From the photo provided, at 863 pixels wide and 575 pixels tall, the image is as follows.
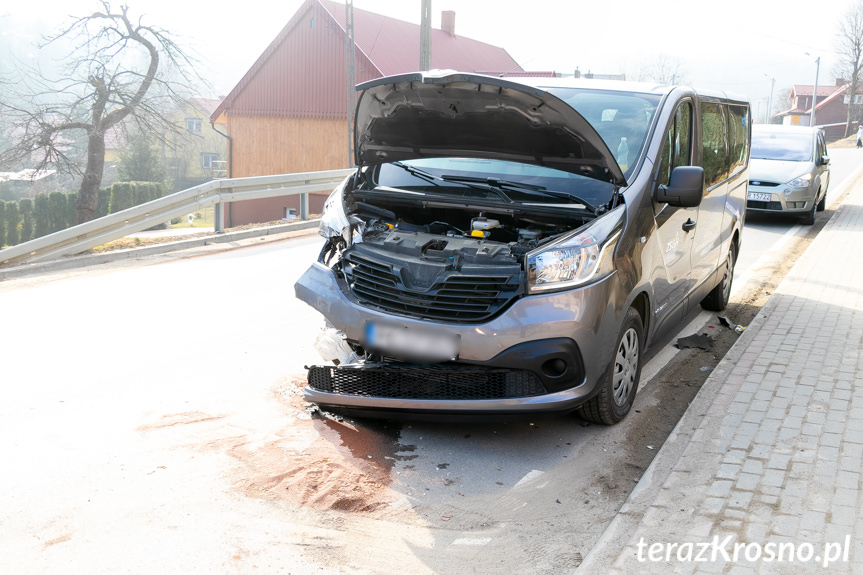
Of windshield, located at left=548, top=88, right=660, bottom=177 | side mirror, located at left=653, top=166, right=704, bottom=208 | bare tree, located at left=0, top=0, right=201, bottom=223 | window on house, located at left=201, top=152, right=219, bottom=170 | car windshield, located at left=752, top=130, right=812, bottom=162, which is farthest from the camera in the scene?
window on house, located at left=201, top=152, right=219, bottom=170

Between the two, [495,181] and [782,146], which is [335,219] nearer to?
[495,181]

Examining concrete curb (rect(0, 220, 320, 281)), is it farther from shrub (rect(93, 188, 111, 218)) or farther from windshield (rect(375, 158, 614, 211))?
shrub (rect(93, 188, 111, 218))

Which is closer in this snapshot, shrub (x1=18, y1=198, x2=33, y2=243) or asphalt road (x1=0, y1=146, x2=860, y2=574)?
asphalt road (x1=0, y1=146, x2=860, y2=574)

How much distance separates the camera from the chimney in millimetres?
43344

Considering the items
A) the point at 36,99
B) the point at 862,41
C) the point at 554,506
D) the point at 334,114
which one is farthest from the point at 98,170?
the point at 862,41

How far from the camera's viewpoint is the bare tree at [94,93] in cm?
2634

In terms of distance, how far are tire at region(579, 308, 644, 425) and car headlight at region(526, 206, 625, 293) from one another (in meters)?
0.49

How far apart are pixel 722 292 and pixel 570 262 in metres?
4.21

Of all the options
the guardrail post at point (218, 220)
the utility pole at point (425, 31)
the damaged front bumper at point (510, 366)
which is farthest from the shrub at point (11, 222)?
the damaged front bumper at point (510, 366)

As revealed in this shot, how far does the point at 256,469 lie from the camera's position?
13.8 feet

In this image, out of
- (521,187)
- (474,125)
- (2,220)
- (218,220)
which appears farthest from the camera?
(2,220)

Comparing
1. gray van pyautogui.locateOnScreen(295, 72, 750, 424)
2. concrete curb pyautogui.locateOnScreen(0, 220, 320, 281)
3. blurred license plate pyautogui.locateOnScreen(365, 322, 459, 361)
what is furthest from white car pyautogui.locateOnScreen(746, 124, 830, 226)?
blurred license plate pyautogui.locateOnScreen(365, 322, 459, 361)

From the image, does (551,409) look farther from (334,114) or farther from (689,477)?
(334,114)

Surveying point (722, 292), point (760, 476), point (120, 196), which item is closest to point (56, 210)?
point (120, 196)
